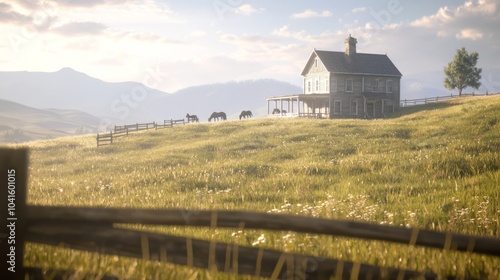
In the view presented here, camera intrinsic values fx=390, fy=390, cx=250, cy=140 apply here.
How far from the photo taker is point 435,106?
187ft

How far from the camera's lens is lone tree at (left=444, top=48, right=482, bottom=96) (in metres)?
73.8

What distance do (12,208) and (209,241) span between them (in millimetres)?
1660

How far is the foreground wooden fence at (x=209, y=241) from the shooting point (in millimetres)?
3002

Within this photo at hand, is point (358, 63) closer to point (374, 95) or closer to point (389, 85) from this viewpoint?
point (374, 95)

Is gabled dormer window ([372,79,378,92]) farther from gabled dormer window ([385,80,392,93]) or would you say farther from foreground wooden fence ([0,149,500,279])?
foreground wooden fence ([0,149,500,279])

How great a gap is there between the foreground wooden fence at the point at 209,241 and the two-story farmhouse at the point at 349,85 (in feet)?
170

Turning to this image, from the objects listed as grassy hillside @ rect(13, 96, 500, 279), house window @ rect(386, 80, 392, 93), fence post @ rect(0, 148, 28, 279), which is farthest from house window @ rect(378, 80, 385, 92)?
fence post @ rect(0, 148, 28, 279)

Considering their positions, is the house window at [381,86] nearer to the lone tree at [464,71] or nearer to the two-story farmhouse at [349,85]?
the two-story farmhouse at [349,85]

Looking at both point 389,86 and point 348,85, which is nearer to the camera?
point 348,85

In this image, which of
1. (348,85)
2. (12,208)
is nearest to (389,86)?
(348,85)

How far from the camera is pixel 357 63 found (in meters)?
58.7

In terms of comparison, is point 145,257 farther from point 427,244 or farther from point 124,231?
point 427,244

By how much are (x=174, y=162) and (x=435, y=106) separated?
49.5 m

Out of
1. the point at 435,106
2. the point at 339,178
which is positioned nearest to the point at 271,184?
the point at 339,178
